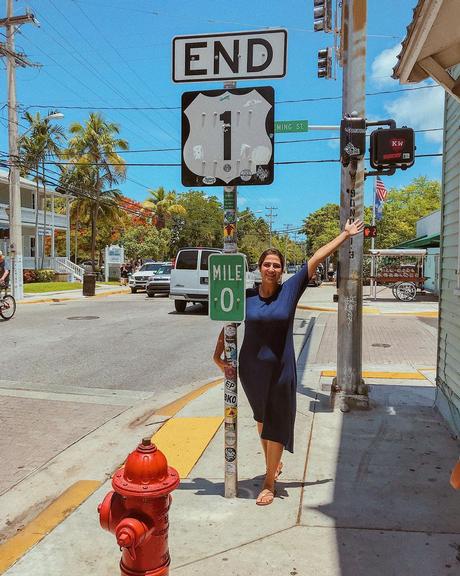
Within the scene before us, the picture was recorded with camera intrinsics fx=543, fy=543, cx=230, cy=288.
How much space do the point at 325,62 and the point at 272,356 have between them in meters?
10.8

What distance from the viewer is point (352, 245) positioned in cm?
602

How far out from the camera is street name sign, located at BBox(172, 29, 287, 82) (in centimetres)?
353

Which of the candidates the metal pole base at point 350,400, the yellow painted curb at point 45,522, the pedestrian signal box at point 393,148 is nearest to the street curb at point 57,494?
the yellow painted curb at point 45,522

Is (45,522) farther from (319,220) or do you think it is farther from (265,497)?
(319,220)

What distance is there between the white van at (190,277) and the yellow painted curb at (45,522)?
12.0 metres

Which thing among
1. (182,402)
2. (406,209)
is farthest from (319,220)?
(182,402)

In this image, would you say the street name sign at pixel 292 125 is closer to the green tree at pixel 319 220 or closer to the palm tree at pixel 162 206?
the palm tree at pixel 162 206

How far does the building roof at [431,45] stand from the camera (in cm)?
300

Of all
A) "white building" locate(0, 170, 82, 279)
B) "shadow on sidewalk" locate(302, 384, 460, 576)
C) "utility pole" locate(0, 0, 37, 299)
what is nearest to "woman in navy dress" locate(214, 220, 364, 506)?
"shadow on sidewalk" locate(302, 384, 460, 576)

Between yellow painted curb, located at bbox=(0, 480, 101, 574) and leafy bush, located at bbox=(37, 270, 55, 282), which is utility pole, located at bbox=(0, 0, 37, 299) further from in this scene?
yellow painted curb, located at bbox=(0, 480, 101, 574)

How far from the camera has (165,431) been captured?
5496mm

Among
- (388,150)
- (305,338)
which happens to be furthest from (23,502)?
(305,338)

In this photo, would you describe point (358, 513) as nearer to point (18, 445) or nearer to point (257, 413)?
point (257, 413)

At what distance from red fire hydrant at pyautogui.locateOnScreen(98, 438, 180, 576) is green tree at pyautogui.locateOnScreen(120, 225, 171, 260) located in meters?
50.0
